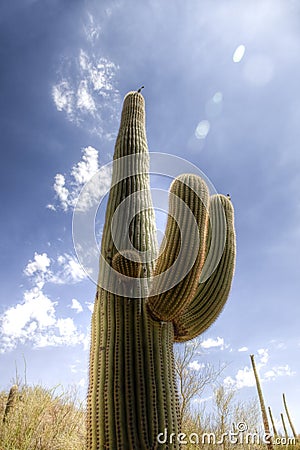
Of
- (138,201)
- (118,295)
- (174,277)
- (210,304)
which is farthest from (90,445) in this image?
(138,201)

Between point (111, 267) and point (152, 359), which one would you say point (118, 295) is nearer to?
point (111, 267)

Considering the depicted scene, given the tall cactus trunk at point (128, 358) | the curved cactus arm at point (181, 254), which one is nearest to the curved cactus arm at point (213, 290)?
the tall cactus trunk at point (128, 358)

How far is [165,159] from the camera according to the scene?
4625 millimetres

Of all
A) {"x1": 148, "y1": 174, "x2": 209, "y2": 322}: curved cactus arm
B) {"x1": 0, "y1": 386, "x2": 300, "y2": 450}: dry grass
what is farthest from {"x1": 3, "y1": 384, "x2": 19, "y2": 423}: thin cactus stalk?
{"x1": 148, "y1": 174, "x2": 209, "y2": 322}: curved cactus arm

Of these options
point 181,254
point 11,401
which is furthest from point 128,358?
point 11,401

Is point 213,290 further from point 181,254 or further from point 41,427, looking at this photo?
point 41,427

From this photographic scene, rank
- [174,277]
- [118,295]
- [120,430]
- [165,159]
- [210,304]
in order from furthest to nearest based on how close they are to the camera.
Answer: [165,159], [210,304], [118,295], [174,277], [120,430]

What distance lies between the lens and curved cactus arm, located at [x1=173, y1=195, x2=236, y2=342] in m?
3.86

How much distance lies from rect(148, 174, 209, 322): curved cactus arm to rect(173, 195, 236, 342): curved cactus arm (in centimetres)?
45

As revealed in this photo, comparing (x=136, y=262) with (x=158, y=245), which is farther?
(x=158, y=245)

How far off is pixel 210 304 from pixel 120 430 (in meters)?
1.61

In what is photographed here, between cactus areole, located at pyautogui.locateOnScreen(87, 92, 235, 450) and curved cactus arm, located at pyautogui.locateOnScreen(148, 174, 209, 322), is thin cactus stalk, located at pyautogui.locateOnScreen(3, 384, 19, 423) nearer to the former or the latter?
cactus areole, located at pyautogui.locateOnScreen(87, 92, 235, 450)

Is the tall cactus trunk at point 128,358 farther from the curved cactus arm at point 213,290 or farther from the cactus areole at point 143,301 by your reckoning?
the curved cactus arm at point 213,290

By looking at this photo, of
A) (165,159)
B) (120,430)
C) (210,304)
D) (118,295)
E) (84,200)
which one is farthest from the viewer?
(165,159)
